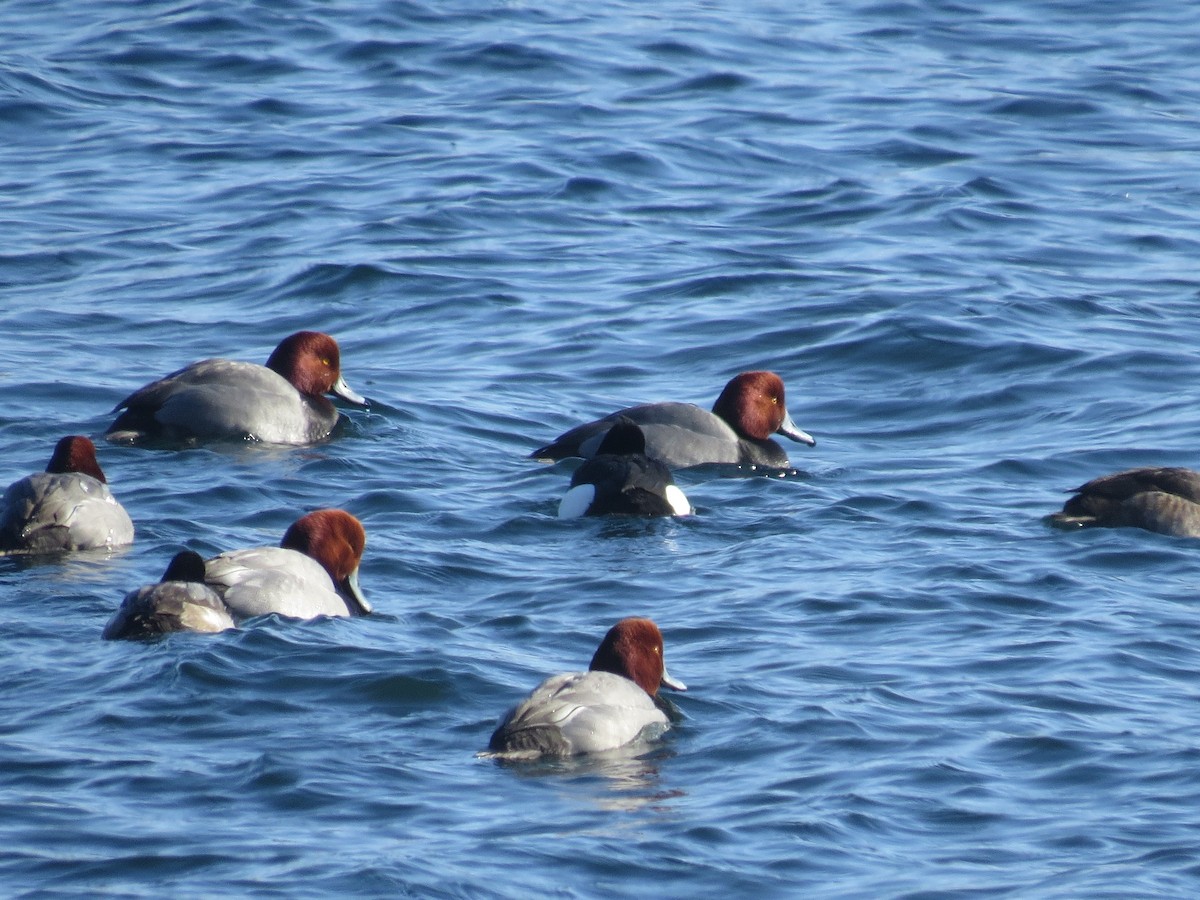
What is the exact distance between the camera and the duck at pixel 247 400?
520 inches

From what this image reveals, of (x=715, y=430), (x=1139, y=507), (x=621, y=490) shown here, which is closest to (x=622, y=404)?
(x=715, y=430)

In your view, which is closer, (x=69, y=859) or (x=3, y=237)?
(x=69, y=859)

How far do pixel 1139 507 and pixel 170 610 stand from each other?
5.66 metres

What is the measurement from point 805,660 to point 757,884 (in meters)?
2.56

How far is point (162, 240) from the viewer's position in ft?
60.4

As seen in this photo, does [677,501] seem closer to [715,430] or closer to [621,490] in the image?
[621,490]

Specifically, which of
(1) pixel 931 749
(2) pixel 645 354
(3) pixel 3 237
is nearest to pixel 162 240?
(3) pixel 3 237

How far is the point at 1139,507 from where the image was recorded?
1161cm

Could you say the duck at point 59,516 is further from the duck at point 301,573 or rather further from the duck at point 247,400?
the duck at point 247,400

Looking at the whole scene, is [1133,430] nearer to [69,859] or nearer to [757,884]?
[757,884]

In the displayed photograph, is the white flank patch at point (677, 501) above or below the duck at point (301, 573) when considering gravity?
below

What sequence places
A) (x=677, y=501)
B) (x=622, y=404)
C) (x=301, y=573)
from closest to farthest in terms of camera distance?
(x=301, y=573), (x=677, y=501), (x=622, y=404)

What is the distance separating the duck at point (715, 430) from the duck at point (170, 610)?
163 inches

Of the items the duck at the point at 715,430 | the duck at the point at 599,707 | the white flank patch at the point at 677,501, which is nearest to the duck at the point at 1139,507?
the white flank patch at the point at 677,501
